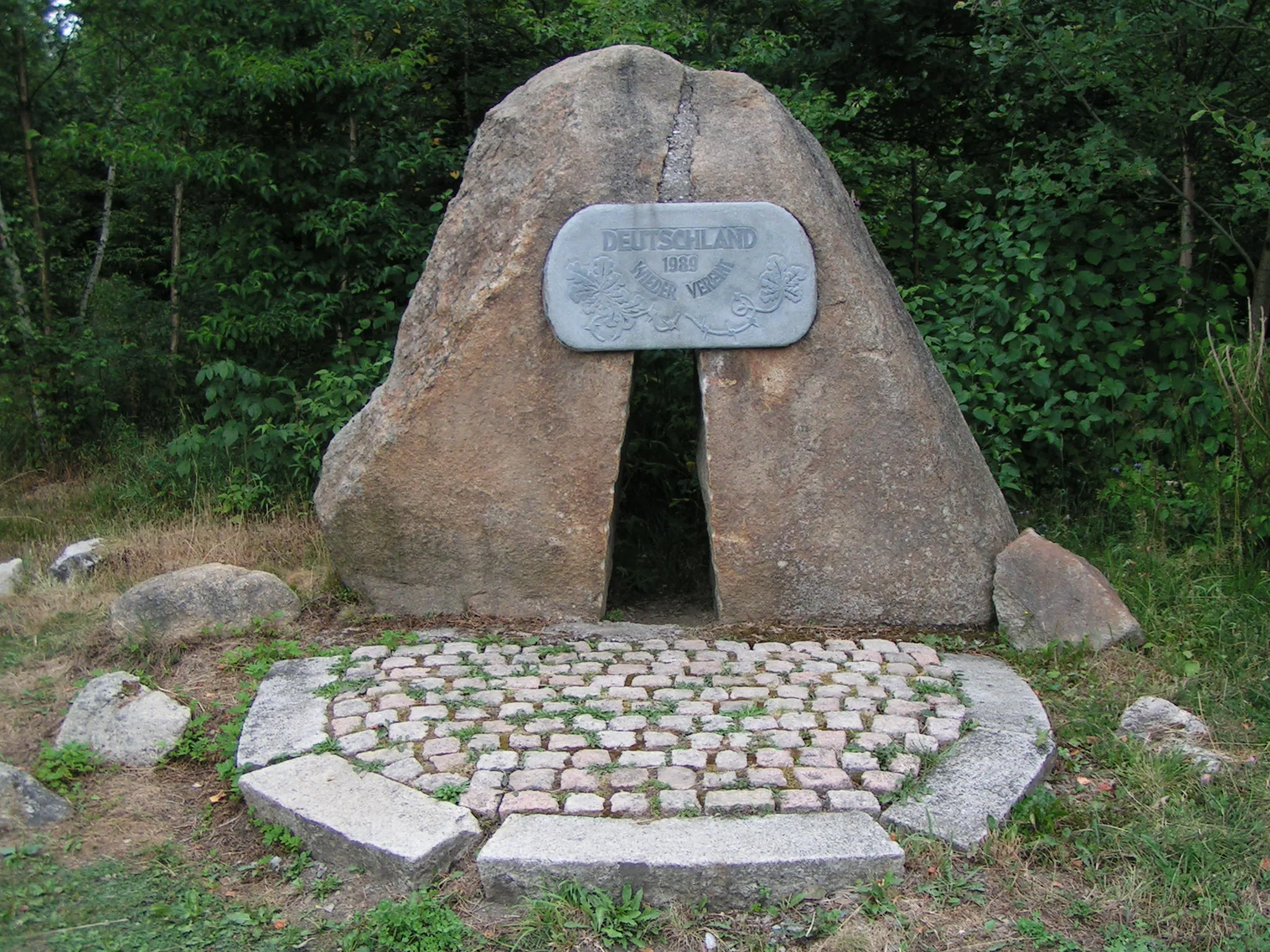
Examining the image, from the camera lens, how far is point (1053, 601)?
4.29 m

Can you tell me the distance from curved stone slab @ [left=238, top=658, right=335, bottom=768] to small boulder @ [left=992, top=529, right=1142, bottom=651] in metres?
2.51

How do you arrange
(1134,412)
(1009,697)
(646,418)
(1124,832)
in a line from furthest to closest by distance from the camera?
(646,418) → (1134,412) → (1009,697) → (1124,832)

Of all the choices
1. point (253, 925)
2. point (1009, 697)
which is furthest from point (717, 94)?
point (253, 925)

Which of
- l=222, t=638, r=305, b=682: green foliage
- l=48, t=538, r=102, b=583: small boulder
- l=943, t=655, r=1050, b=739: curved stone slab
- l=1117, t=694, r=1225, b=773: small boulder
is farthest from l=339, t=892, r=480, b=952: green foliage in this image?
l=48, t=538, r=102, b=583: small boulder

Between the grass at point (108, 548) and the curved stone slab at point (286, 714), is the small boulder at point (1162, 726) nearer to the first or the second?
the curved stone slab at point (286, 714)

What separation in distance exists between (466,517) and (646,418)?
6.55 ft

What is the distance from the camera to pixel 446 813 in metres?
3.07

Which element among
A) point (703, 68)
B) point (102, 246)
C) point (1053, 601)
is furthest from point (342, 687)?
point (102, 246)

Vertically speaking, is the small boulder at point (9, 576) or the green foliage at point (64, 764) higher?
the small boulder at point (9, 576)

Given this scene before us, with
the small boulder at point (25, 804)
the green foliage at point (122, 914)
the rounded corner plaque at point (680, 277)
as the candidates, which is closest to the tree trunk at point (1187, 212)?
the rounded corner plaque at point (680, 277)

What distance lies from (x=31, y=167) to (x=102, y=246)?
772 millimetres

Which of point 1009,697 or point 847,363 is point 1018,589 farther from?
point 847,363

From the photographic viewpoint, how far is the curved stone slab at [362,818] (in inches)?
116

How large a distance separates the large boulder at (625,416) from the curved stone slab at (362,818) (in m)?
1.38
